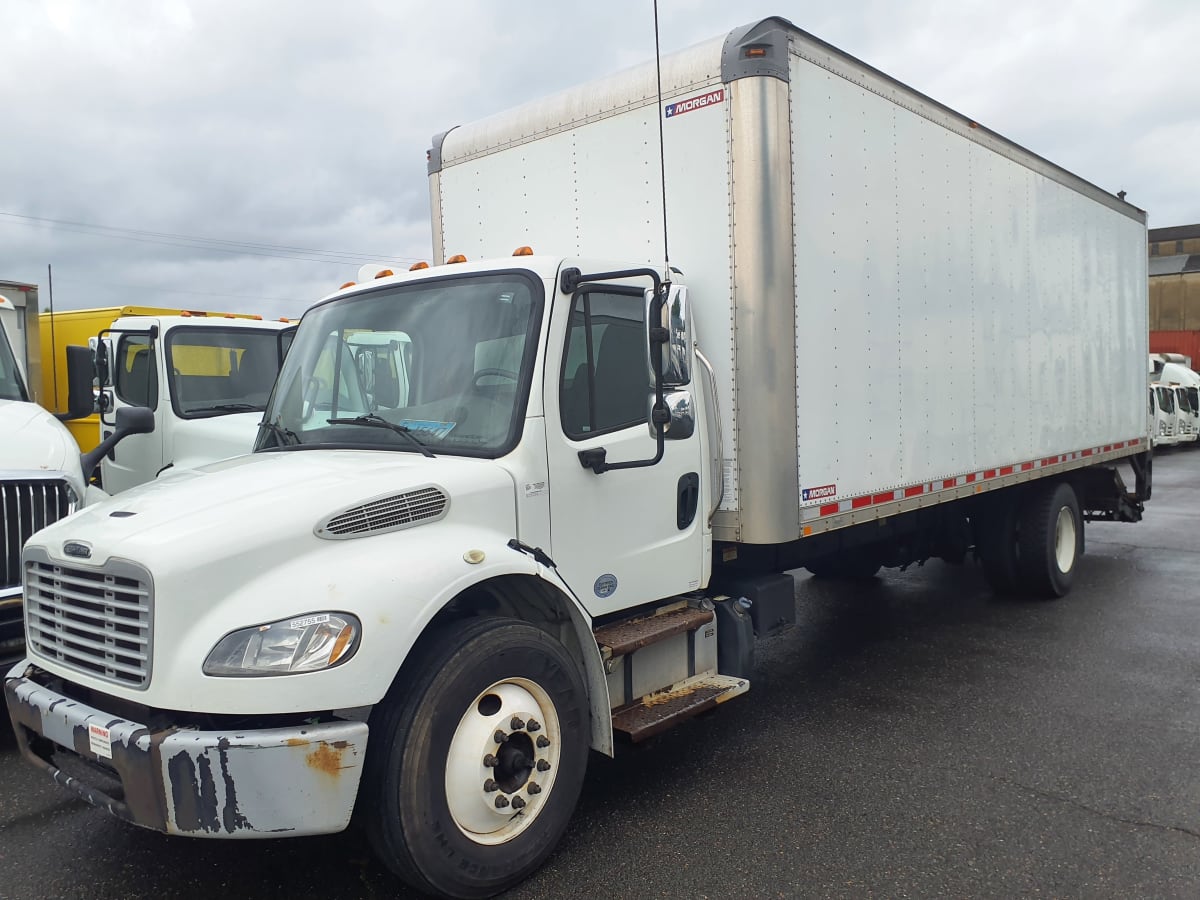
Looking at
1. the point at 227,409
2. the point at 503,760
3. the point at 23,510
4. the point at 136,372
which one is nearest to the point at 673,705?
the point at 503,760

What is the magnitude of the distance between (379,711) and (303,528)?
68cm

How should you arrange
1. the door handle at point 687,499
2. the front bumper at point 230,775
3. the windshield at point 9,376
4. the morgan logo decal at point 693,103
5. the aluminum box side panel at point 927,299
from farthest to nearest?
the windshield at point 9,376, the aluminum box side panel at point 927,299, the morgan logo decal at point 693,103, the door handle at point 687,499, the front bumper at point 230,775

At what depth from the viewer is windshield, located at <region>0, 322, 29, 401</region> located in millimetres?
6225

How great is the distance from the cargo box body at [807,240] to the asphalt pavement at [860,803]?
1201mm

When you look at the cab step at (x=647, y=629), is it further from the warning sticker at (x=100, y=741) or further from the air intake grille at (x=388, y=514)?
the warning sticker at (x=100, y=741)

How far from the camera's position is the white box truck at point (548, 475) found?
2984mm

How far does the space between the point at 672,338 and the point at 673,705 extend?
1718 millimetres

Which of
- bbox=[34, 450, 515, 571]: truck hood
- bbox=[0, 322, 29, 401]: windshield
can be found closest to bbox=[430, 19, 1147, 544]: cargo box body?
bbox=[34, 450, 515, 571]: truck hood

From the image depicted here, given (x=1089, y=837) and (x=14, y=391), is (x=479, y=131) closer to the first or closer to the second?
(x=14, y=391)

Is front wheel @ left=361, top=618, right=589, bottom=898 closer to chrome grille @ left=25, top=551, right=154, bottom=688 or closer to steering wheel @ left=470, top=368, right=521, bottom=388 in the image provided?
chrome grille @ left=25, top=551, right=154, bottom=688

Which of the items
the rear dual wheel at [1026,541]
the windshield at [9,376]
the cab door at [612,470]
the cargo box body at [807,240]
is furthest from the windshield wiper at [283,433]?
the rear dual wheel at [1026,541]

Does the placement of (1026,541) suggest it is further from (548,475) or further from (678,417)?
(548,475)

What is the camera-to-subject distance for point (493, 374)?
387 cm

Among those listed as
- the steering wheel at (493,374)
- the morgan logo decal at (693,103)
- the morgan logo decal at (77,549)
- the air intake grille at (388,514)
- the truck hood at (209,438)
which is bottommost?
the morgan logo decal at (77,549)
